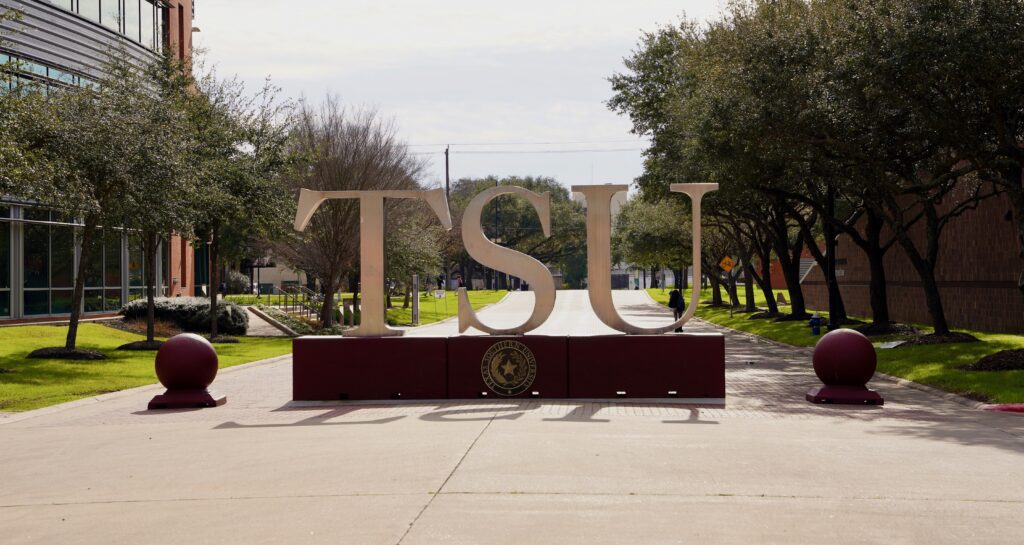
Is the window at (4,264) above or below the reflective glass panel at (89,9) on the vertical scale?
below

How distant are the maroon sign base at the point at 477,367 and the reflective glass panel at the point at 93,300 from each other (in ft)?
78.9

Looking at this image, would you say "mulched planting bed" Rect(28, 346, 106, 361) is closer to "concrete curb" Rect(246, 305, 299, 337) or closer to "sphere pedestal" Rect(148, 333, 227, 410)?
"sphere pedestal" Rect(148, 333, 227, 410)

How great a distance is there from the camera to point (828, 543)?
23.0 ft

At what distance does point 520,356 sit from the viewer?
54.6 feet

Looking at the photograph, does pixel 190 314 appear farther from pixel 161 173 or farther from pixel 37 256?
pixel 161 173

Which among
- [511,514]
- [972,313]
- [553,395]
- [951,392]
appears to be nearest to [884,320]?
[972,313]

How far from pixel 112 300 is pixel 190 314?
13.7 ft

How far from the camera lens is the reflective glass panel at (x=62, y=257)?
35125mm

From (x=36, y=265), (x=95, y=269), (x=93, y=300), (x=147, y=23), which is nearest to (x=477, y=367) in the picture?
(x=36, y=265)

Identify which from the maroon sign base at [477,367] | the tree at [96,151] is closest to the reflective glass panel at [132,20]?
the tree at [96,151]

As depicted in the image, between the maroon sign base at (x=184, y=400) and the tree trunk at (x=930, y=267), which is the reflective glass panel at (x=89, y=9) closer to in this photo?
the maroon sign base at (x=184, y=400)

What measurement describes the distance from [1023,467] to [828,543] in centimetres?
400

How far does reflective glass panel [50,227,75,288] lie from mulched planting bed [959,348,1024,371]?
1101 inches

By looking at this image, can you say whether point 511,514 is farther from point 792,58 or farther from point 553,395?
point 792,58
